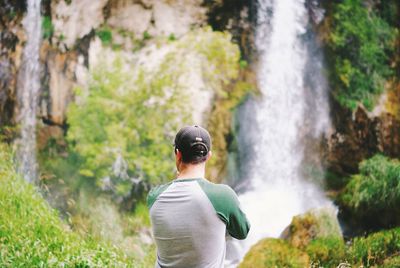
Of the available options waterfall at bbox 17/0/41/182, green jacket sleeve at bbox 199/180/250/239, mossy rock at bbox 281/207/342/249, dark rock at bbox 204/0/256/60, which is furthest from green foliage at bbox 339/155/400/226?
waterfall at bbox 17/0/41/182

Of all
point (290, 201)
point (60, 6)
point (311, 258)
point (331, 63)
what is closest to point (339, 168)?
point (290, 201)

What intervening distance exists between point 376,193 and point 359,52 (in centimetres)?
359

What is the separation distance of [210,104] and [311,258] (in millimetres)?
3781

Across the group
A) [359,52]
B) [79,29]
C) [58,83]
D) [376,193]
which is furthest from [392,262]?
[79,29]

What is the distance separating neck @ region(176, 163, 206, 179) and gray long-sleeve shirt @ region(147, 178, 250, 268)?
33 mm

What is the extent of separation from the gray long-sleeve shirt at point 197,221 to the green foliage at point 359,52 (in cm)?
755

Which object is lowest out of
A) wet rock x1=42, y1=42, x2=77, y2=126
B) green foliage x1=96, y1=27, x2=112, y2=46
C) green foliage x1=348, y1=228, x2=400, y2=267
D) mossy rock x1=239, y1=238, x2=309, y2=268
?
mossy rock x1=239, y1=238, x2=309, y2=268

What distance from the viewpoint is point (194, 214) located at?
204 cm

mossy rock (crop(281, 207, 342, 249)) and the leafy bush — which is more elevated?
the leafy bush

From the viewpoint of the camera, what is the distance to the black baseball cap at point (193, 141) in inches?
83.0

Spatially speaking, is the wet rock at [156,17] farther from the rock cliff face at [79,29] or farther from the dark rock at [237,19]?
the dark rock at [237,19]

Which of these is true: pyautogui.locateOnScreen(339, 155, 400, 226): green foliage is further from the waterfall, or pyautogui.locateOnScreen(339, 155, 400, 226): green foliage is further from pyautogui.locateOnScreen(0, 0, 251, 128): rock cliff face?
the waterfall

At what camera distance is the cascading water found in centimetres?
880

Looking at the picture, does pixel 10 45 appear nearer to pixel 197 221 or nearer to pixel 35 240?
pixel 35 240
